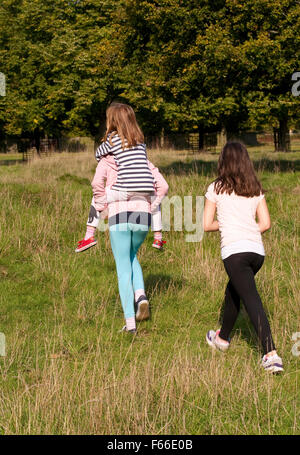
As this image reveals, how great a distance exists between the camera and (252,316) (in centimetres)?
447

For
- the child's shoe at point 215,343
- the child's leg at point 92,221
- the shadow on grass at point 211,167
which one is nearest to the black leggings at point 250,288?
the child's shoe at point 215,343

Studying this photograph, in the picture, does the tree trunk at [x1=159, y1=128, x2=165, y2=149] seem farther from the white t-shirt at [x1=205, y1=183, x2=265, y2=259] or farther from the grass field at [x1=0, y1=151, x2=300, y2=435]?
the white t-shirt at [x1=205, y1=183, x2=265, y2=259]

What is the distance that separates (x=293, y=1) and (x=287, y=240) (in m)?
8.53

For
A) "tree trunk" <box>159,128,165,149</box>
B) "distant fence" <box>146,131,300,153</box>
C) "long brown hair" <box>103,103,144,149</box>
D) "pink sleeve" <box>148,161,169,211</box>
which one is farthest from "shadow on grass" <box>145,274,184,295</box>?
"tree trunk" <box>159,128,165,149</box>

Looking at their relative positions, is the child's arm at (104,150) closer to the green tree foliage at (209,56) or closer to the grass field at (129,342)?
the grass field at (129,342)

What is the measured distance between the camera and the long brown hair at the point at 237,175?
4582mm

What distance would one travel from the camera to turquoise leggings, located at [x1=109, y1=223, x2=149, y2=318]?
5238 mm

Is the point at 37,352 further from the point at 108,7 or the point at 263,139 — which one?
the point at 263,139

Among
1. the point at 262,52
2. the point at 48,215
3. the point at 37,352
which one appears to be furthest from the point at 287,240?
the point at 262,52

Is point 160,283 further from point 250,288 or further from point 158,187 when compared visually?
point 250,288

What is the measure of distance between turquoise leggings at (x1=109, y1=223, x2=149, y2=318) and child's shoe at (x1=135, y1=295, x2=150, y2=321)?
0.25ft

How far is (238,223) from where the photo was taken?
4.56 meters

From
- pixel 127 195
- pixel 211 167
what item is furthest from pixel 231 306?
pixel 211 167

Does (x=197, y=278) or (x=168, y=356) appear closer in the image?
(x=168, y=356)
